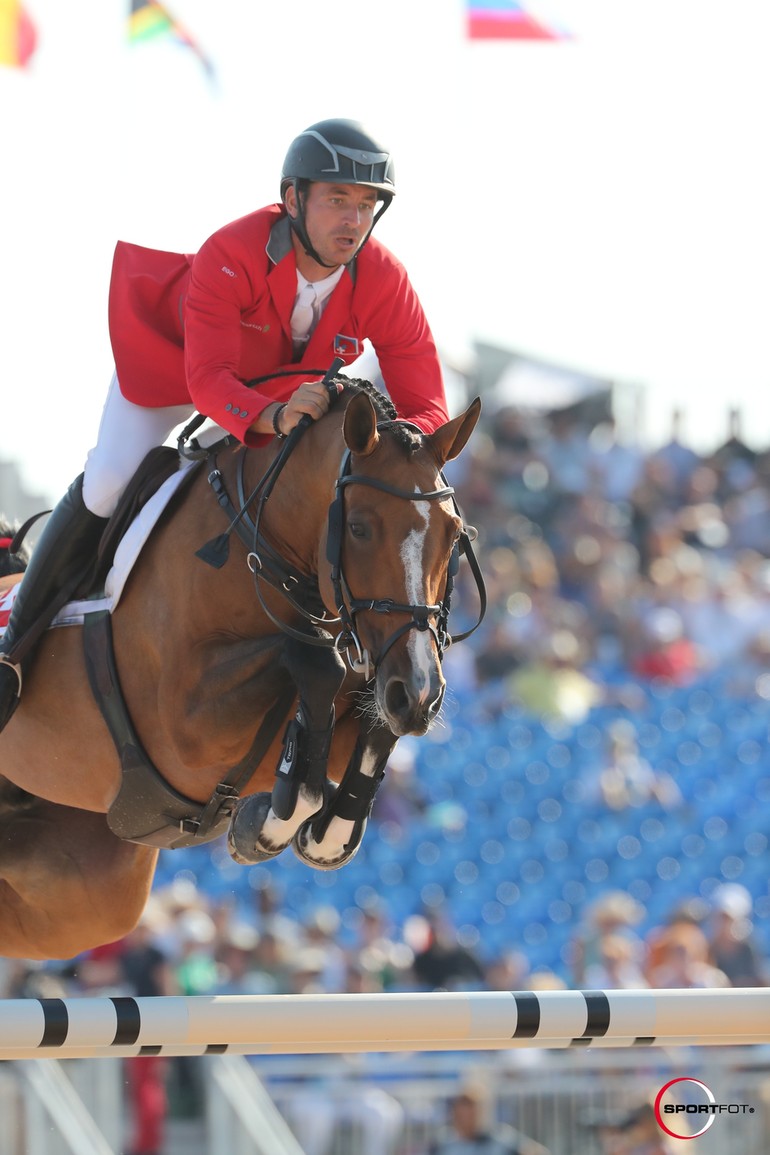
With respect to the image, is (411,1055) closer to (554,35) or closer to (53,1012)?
(53,1012)

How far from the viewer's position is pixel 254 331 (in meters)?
5.44

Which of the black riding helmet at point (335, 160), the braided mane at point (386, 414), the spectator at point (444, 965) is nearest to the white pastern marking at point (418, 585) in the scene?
the braided mane at point (386, 414)

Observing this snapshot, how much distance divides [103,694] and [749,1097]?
13.1 ft

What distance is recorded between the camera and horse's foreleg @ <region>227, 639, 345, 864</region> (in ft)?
16.3

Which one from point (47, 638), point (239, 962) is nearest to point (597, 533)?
point (239, 962)

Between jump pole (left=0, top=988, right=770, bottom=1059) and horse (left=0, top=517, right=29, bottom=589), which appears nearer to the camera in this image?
jump pole (left=0, top=988, right=770, bottom=1059)

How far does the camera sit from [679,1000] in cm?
474

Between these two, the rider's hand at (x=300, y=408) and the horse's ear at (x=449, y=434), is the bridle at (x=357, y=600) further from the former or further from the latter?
A: the rider's hand at (x=300, y=408)

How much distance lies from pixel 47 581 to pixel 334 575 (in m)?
1.45

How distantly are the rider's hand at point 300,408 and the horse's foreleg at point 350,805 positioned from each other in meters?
0.94

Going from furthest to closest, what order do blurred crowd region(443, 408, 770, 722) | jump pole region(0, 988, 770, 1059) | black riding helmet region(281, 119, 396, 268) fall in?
blurred crowd region(443, 408, 770, 722), black riding helmet region(281, 119, 396, 268), jump pole region(0, 988, 770, 1059)

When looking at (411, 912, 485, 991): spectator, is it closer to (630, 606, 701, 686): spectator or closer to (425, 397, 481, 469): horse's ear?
(630, 606, 701, 686): spectator

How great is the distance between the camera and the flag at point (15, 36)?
12.1 meters

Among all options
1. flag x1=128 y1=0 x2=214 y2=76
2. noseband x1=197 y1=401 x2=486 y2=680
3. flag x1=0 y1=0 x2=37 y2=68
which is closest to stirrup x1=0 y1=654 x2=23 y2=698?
noseband x1=197 y1=401 x2=486 y2=680
